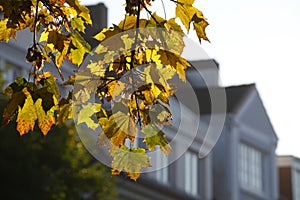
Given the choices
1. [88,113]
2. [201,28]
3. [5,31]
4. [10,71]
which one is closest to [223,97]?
[10,71]

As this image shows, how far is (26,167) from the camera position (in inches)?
Answer: 843

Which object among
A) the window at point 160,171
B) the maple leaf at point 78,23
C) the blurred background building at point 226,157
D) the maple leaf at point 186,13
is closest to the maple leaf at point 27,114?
the maple leaf at point 78,23

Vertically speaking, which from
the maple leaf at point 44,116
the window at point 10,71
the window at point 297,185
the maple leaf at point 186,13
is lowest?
the window at point 297,185

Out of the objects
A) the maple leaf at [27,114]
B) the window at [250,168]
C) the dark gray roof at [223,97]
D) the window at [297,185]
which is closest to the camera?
the maple leaf at [27,114]

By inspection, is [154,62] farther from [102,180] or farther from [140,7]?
[102,180]

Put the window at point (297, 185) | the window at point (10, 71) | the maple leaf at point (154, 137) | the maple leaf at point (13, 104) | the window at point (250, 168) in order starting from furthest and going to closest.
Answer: the window at point (297, 185)
the window at point (250, 168)
the window at point (10, 71)
the maple leaf at point (154, 137)
the maple leaf at point (13, 104)

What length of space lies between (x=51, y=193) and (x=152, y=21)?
55.9ft

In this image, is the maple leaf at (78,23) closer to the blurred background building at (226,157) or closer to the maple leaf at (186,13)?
the maple leaf at (186,13)

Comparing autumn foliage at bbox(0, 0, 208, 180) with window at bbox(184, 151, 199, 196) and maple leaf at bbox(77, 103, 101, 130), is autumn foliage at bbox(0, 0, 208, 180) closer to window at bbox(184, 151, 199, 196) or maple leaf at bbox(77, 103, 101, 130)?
maple leaf at bbox(77, 103, 101, 130)

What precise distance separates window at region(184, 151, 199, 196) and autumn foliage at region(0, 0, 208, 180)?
30.2 meters

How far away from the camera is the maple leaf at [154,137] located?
5043 mm

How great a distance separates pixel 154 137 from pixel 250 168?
36578 mm

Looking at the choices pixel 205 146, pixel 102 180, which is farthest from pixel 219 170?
pixel 102 180

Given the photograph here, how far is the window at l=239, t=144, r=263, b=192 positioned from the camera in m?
40.5
